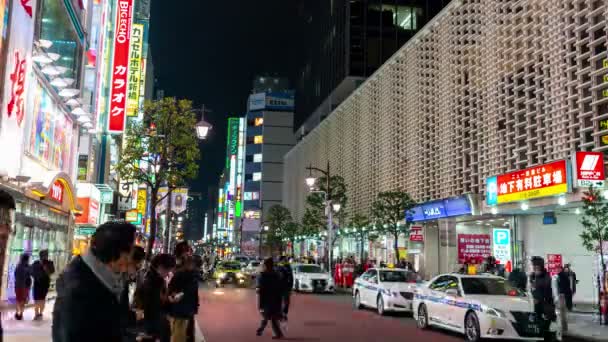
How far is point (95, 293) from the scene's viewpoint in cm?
321

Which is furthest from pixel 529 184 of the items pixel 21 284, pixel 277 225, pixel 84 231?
pixel 277 225

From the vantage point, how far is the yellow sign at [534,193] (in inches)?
805

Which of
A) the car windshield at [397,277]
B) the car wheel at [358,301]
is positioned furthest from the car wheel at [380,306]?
the car wheel at [358,301]

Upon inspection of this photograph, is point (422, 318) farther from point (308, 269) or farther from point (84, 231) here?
point (84, 231)

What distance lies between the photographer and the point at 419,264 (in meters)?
37.0

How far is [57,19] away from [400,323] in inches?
570

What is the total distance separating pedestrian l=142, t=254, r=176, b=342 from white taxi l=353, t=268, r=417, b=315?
1182 cm

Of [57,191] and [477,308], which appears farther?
[57,191]

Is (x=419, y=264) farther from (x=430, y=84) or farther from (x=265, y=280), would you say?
(x=265, y=280)

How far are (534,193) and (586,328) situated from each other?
6.91m

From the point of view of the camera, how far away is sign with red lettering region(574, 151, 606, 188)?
18797 mm

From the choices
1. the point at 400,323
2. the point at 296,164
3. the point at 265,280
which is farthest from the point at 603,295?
the point at 296,164

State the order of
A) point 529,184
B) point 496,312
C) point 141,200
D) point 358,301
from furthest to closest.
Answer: point 141,200
point 529,184
point 358,301
point 496,312

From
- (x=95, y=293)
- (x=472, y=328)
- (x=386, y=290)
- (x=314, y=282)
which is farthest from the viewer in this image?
(x=314, y=282)
